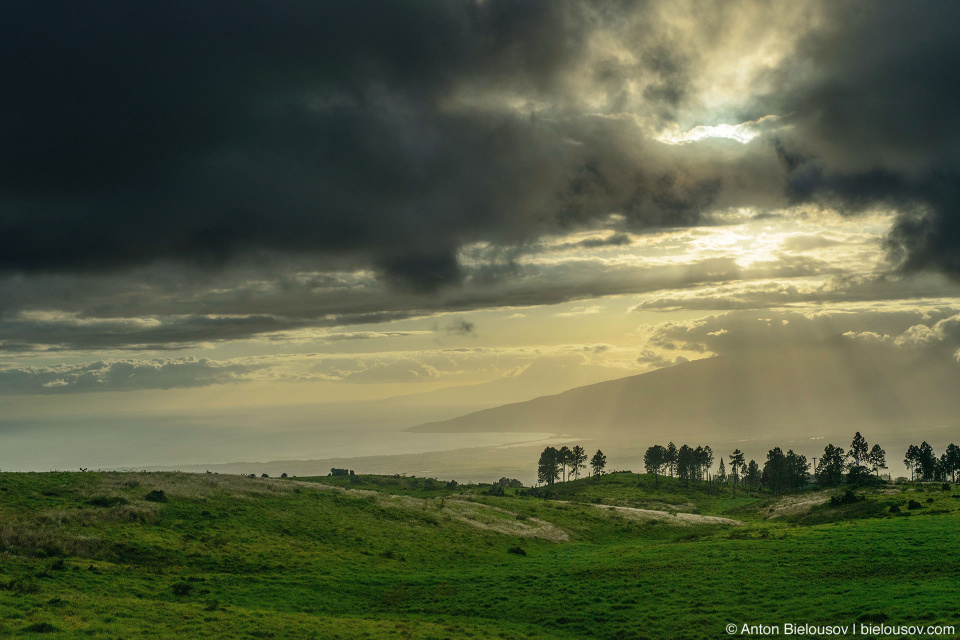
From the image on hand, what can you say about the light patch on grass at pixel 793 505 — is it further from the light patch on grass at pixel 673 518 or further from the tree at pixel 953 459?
the tree at pixel 953 459

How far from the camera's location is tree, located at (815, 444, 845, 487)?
158375 mm

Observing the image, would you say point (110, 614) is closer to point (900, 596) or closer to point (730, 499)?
point (900, 596)

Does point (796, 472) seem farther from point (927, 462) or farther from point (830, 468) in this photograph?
point (927, 462)

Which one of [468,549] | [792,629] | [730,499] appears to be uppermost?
[792,629]

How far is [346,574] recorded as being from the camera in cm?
4984

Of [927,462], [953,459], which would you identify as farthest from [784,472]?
[953,459]

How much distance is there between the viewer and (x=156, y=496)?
62.2 m

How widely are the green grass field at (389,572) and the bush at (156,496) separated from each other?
0.97 m

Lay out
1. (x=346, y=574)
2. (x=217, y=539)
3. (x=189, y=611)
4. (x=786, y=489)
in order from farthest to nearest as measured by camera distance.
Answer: (x=786, y=489) → (x=217, y=539) → (x=346, y=574) → (x=189, y=611)

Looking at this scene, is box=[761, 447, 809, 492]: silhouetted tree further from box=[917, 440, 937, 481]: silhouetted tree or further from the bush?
the bush

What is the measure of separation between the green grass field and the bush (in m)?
0.97

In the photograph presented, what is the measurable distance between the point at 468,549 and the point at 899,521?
49.3 metres

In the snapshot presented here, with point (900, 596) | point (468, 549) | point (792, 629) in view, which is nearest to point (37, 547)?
point (468, 549)

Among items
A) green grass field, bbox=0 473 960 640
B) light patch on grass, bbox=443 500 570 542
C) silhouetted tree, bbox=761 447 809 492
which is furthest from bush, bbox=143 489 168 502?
silhouetted tree, bbox=761 447 809 492
